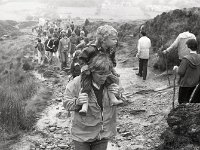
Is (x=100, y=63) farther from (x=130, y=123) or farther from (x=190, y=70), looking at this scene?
(x=130, y=123)

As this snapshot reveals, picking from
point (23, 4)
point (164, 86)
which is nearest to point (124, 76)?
point (164, 86)

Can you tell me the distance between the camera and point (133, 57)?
14789mm

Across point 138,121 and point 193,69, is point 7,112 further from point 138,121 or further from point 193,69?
point 193,69

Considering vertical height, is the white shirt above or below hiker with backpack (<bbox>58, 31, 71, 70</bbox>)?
above

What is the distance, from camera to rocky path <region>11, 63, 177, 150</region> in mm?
5758

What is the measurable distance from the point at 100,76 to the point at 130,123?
4.12 meters

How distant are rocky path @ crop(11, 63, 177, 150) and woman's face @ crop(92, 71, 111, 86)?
2.95 meters

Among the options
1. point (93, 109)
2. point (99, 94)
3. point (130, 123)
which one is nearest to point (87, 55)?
point (99, 94)

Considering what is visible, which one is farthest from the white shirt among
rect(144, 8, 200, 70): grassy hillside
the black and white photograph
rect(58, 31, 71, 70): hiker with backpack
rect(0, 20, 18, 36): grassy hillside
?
rect(0, 20, 18, 36): grassy hillside

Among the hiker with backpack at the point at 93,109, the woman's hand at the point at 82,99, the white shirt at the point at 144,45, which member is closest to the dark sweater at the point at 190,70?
the hiker with backpack at the point at 93,109

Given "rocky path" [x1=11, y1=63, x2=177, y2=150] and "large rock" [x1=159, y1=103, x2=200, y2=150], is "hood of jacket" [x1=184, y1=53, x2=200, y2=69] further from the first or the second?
"rocky path" [x1=11, y1=63, x2=177, y2=150]

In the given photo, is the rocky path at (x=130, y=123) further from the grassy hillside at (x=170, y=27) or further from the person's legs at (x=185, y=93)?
the grassy hillside at (x=170, y=27)

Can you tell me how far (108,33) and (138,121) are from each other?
13.1ft

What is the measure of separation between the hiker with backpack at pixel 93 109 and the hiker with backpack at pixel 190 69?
2.60 meters
